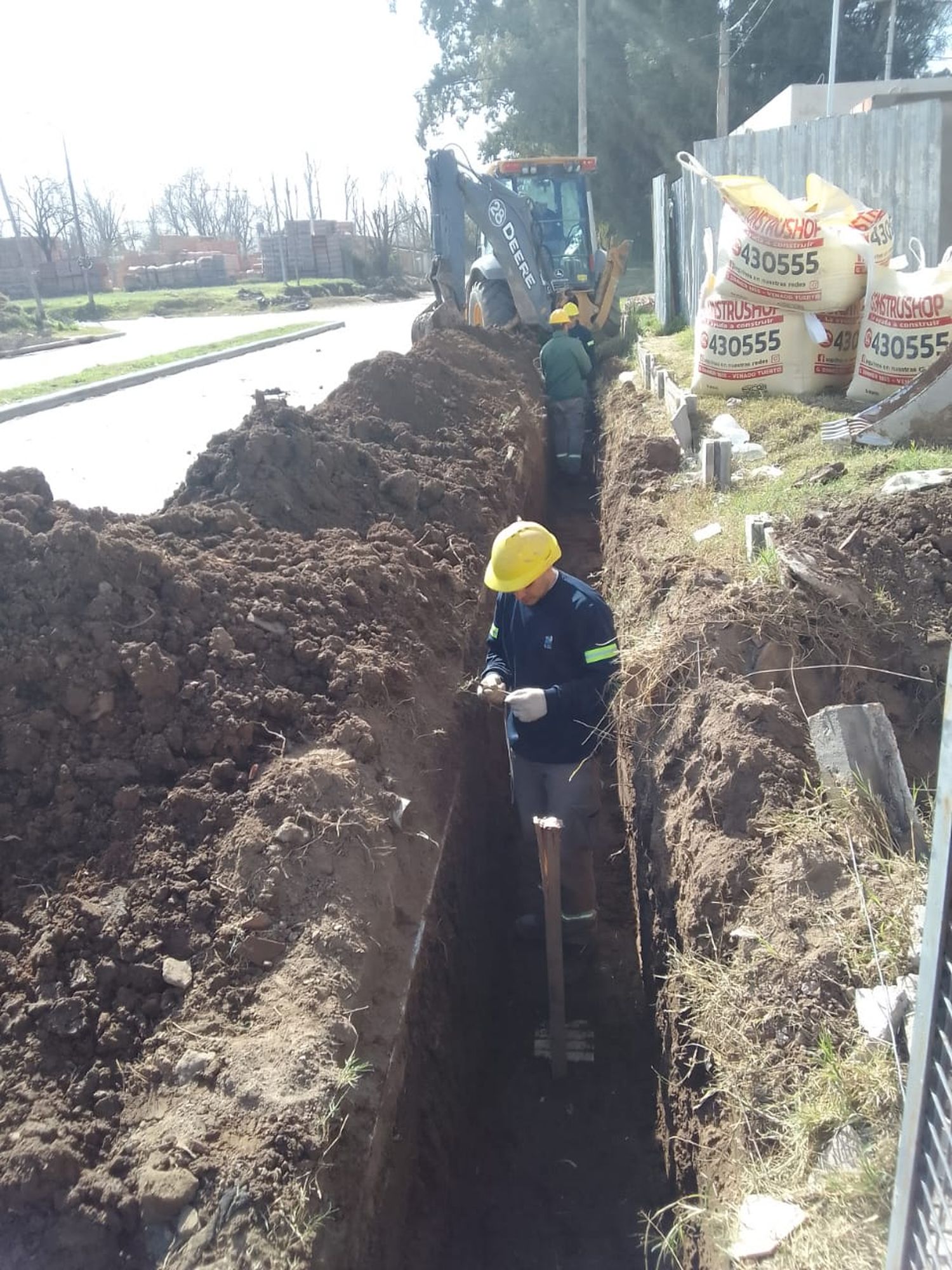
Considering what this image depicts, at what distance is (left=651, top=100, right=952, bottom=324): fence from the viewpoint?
8.29m

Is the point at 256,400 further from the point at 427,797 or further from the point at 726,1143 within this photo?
the point at 726,1143

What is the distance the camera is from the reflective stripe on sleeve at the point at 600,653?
4.52 m

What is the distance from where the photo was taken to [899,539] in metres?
4.56

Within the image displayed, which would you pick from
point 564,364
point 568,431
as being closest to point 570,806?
point 564,364

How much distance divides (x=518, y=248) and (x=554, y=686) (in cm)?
879

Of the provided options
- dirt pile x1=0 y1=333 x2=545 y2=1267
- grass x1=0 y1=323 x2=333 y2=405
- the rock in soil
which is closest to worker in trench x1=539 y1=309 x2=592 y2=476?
dirt pile x1=0 y1=333 x2=545 y2=1267

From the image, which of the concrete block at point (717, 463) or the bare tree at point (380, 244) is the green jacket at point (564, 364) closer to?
the concrete block at point (717, 463)

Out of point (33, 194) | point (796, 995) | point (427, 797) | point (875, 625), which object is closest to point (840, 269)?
point (875, 625)

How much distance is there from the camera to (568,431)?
1138 centimetres

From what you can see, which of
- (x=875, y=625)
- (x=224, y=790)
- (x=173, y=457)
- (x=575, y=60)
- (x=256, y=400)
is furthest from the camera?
(x=575, y=60)

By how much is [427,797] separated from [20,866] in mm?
1732

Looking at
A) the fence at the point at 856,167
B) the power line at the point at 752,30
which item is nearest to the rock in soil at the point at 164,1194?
the fence at the point at 856,167

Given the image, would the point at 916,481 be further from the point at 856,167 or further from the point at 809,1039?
the point at 856,167

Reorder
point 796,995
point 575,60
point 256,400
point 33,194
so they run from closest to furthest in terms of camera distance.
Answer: point 796,995
point 256,400
point 575,60
point 33,194
